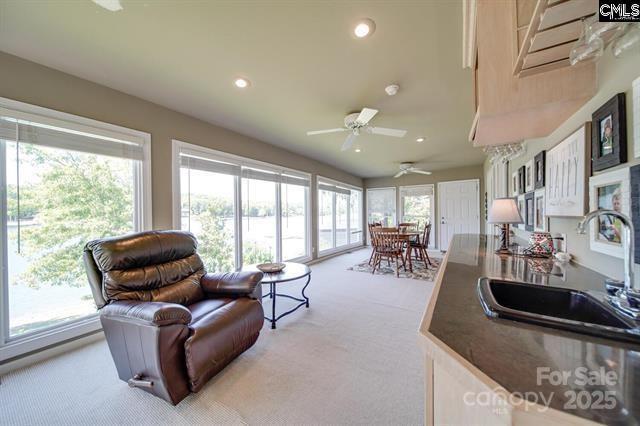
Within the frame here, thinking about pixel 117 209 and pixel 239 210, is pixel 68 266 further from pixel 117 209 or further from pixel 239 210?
pixel 239 210

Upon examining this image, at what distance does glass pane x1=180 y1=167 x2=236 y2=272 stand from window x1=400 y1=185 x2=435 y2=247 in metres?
5.65

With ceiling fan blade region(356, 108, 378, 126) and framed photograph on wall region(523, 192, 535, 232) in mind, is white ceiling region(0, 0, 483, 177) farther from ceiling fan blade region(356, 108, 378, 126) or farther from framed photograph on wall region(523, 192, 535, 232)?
framed photograph on wall region(523, 192, 535, 232)

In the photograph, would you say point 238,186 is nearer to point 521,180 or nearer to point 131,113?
point 131,113

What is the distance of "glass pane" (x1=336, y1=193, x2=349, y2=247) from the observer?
21.6ft

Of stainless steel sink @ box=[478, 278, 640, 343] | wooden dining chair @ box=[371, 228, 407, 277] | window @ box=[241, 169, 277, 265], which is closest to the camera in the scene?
stainless steel sink @ box=[478, 278, 640, 343]

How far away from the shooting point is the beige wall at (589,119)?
94cm

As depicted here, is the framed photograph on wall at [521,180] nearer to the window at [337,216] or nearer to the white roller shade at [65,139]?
the window at [337,216]

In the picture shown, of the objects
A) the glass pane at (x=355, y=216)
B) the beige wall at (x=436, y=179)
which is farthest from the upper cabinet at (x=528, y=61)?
the glass pane at (x=355, y=216)

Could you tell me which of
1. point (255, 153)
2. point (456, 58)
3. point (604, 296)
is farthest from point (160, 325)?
point (255, 153)

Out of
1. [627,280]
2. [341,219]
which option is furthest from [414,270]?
[627,280]

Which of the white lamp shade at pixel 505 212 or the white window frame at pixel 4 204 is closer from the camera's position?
the white window frame at pixel 4 204

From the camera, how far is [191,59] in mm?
1874

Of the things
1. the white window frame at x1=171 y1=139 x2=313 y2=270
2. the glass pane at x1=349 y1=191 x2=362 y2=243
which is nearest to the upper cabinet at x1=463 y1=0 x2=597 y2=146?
the white window frame at x1=171 y1=139 x2=313 y2=270

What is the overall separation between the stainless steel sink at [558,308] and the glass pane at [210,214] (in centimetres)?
310
